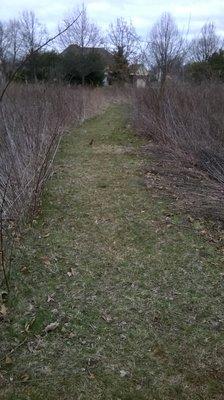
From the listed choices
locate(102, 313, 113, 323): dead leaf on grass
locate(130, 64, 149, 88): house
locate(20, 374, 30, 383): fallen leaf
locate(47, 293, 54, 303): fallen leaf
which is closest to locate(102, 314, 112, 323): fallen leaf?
locate(102, 313, 113, 323): dead leaf on grass

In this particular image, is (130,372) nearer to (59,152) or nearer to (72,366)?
(72,366)

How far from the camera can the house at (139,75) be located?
510 inches

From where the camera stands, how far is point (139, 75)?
14062 mm

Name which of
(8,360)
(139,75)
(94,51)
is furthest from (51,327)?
(94,51)

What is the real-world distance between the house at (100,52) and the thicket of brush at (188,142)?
20760 mm

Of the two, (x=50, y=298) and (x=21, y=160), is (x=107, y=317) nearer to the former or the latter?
(x=50, y=298)

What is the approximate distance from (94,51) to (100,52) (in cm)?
74

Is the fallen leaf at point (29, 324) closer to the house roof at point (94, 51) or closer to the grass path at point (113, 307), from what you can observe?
the grass path at point (113, 307)

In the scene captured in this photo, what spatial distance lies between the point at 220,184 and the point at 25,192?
263 cm

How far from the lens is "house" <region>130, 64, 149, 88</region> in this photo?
13.0 m

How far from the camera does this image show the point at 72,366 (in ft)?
9.54

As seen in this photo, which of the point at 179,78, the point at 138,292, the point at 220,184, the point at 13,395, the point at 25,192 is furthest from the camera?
the point at 179,78

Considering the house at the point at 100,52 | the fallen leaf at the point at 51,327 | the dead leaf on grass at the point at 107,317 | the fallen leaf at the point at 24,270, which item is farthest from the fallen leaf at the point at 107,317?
the house at the point at 100,52

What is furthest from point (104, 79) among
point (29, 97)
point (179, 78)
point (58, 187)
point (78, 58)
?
point (58, 187)
